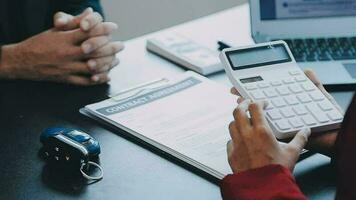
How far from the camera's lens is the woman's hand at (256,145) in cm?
91

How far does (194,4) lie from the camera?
8.48 ft

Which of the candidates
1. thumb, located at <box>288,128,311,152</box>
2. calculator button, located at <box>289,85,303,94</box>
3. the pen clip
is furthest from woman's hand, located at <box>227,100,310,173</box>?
the pen clip

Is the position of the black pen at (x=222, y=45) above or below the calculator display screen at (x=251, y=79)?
below

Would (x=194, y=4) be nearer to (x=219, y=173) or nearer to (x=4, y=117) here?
(x=4, y=117)

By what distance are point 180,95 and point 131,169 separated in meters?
0.25

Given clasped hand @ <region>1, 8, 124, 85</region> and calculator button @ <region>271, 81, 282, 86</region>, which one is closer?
calculator button @ <region>271, 81, 282, 86</region>

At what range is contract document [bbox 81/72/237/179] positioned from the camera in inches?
40.5

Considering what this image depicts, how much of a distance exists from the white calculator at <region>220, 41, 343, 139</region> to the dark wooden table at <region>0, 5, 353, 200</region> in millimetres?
69

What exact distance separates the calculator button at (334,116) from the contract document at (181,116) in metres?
0.17

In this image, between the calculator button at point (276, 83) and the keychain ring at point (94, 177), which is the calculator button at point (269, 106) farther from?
the keychain ring at point (94, 177)

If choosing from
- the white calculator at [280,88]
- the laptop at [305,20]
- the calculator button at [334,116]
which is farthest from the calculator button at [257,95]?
the laptop at [305,20]

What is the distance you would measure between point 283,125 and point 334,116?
0.28 ft

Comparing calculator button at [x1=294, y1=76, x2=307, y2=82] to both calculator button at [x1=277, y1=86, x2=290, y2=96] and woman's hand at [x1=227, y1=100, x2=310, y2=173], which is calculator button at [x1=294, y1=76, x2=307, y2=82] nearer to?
calculator button at [x1=277, y1=86, x2=290, y2=96]

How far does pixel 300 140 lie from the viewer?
95 centimetres
